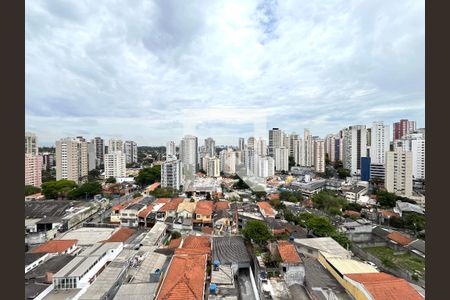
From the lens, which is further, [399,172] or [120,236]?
[399,172]

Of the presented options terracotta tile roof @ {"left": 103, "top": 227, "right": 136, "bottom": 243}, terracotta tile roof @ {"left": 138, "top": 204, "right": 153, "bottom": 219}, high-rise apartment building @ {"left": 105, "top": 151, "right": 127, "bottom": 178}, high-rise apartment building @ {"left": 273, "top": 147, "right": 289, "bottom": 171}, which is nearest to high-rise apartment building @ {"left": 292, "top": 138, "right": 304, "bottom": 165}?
high-rise apartment building @ {"left": 273, "top": 147, "right": 289, "bottom": 171}

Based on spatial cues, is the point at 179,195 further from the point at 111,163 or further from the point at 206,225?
the point at 111,163

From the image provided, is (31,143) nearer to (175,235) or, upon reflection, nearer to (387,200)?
(175,235)

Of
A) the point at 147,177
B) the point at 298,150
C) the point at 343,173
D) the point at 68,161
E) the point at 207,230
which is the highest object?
the point at 298,150

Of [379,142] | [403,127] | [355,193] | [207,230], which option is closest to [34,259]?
[207,230]

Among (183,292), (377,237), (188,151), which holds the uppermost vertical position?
(188,151)

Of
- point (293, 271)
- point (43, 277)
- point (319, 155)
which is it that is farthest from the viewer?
point (319, 155)

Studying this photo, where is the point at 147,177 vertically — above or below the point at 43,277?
above

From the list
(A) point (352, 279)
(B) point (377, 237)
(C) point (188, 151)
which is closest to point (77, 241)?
(A) point (352, 279)
